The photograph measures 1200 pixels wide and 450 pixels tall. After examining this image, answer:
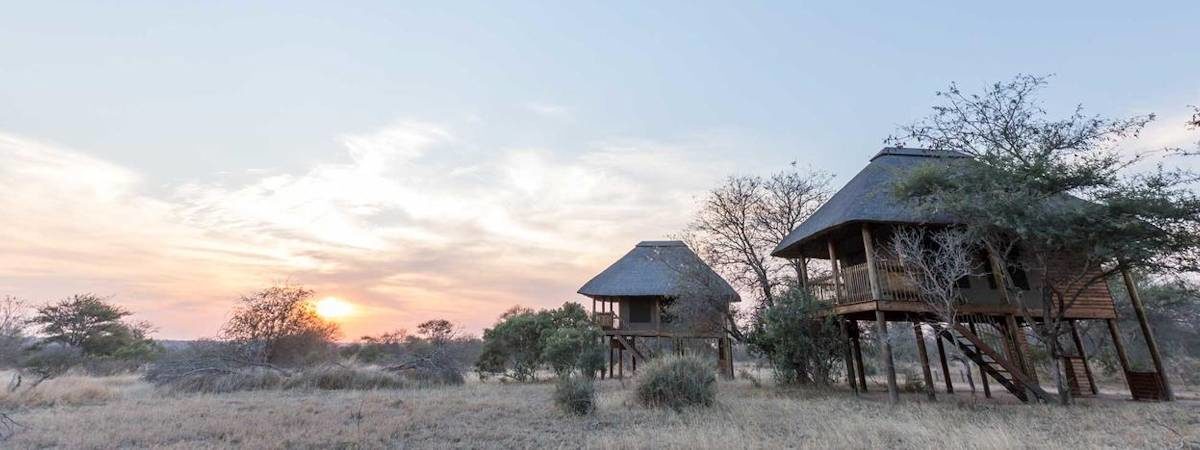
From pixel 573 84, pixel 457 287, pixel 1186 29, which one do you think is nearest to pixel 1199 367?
pixel 1186 29

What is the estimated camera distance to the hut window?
24.6m

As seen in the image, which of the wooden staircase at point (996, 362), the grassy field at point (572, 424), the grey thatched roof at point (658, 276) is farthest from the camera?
the grey thatched roof at point (658, 276)

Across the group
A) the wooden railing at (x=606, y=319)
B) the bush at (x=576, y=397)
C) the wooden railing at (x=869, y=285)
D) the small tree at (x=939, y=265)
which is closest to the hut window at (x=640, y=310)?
the wooden railing at (x=606, y=319)

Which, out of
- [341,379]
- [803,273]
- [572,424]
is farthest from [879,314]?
[341,379]

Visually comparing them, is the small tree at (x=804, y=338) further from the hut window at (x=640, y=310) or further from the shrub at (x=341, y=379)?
the shrub at (x=341, y=379)

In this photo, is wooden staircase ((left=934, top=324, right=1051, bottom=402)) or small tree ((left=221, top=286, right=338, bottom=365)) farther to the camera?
small tree ((left=221, top=286, right=338, bottom=365))

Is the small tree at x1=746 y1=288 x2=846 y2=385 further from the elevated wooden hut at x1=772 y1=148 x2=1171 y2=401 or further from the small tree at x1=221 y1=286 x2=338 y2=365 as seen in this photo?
the small tree at x1=221 y1=286 x2=338 y2=365

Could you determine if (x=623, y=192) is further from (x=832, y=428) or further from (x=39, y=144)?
(x=39, y=144)

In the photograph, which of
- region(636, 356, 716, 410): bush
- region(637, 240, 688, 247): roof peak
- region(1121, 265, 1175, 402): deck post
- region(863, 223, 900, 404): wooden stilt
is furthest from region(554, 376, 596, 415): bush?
region(637, 240, 688, 247): roof peak

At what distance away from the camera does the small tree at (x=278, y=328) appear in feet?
75.8

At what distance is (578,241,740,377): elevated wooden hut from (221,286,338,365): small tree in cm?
1441

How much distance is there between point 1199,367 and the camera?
22.1 meters

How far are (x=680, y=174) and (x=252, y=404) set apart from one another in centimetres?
1452

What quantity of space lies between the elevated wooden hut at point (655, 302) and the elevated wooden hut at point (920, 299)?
4.53 meters
